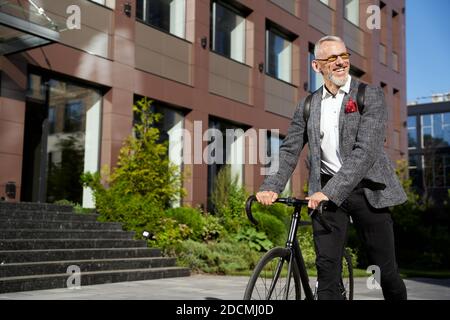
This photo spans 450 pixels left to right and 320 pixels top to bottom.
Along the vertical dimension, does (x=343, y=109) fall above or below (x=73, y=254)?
above

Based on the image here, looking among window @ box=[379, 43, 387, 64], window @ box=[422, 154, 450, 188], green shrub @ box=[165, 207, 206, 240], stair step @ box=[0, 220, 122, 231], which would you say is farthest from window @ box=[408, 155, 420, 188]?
stair step @ box=[0, 220, 122, 231]

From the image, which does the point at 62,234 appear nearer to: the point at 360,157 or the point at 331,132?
the point at 331,132

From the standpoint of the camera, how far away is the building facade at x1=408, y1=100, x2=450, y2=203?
5722cm

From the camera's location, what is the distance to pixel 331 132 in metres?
3.96

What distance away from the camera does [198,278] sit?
37.3 feet

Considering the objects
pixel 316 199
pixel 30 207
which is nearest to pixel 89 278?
pixel 30 207

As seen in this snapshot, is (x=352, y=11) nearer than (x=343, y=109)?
No

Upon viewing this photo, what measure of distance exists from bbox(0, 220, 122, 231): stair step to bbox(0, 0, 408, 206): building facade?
75.2 inches

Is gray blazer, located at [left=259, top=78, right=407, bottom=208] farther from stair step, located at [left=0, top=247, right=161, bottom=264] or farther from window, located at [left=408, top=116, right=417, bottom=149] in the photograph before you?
window, located at [left=408, top=116, right=417, bottom=149]

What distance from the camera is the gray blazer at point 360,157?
12.1 ft

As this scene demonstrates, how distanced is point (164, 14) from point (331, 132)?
14.8 metres

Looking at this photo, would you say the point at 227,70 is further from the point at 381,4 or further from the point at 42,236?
the point at 381,4

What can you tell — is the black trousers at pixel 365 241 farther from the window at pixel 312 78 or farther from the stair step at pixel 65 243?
the window at pixel 312 78
